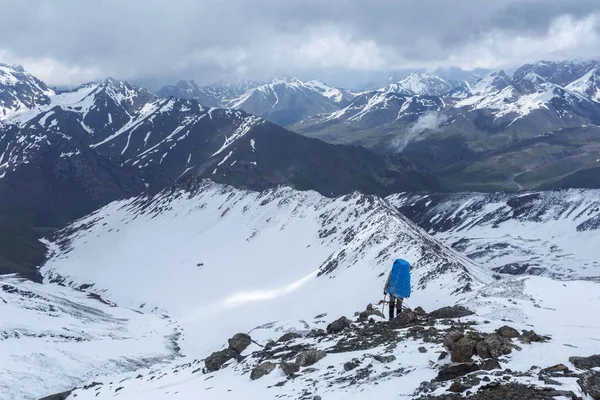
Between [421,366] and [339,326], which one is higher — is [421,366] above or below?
below

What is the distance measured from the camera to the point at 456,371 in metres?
17.0

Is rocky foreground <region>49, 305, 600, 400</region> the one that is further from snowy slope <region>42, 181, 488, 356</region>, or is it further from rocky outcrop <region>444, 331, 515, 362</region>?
snowy slope <region>42, 181, 488, 356</region>

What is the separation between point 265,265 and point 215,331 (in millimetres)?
37280

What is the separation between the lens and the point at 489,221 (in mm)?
193375

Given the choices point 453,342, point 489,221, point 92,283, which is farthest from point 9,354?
point 489,221

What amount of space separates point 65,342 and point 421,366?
74.4 m

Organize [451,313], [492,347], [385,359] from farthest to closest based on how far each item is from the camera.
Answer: [451,313] < [385,359] < [492,347]

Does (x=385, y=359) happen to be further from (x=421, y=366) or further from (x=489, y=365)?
(x=489, y=365)

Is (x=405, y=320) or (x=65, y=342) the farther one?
(x=65, y=342)

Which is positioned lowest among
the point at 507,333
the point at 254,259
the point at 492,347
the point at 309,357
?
the point at 507,333

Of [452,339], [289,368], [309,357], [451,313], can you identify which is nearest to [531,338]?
[452,339]

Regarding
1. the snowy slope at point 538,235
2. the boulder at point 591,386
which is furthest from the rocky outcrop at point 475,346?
the snowy slope at point 538,235

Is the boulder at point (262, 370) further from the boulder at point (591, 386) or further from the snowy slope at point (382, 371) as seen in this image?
the boulder at point (591, 386)

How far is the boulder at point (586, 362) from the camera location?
16447 millimetres
